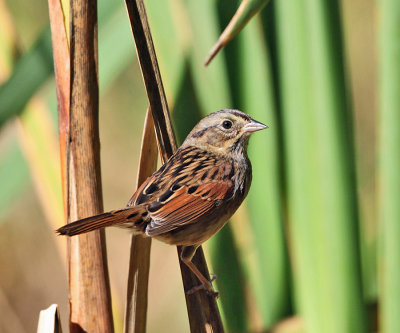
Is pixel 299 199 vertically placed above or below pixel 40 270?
above

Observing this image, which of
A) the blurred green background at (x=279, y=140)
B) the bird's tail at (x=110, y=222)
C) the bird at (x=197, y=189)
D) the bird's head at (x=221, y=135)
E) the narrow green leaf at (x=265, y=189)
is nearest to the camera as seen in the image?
the bird's tail at (x=110, y=222)

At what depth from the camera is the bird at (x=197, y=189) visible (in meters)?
1.71

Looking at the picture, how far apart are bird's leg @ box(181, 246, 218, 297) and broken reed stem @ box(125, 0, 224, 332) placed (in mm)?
12

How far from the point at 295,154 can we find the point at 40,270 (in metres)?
1.93

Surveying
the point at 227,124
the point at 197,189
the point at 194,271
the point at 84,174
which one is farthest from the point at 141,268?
the point at 227,124

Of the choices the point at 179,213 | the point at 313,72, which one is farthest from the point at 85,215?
the point at 313,72

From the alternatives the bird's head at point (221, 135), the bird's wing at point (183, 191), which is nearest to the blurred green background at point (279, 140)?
the bird's wing at point (183, 191)

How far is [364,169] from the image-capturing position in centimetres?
304

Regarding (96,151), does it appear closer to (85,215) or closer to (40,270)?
Answer: (85,215)

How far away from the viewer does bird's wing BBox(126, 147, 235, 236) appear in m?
1.77

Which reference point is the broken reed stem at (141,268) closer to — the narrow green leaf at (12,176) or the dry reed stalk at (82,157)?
the dry reed stalk at (82,157)

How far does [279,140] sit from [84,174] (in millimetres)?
559

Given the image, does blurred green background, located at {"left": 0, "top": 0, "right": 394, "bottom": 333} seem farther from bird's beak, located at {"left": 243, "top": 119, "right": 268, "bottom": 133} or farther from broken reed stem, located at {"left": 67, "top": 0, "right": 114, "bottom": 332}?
broken reed stem, located at {"left": 67, "top": 0, "right": 114, "bottom": 332}

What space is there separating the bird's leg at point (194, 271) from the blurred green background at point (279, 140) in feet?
0.17
